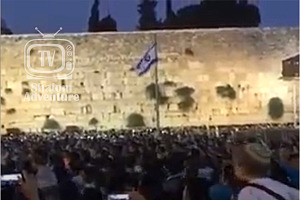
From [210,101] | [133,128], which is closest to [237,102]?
[210,101]

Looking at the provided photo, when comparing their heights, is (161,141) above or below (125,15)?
below

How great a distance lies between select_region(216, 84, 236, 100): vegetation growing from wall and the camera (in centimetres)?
483

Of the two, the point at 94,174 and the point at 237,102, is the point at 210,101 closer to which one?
the point at 237,102

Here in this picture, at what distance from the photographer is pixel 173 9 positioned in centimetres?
488

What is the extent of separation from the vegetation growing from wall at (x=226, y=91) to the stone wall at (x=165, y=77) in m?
0.02

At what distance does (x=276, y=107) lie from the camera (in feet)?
15.9

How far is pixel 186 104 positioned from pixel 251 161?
0.33 metres

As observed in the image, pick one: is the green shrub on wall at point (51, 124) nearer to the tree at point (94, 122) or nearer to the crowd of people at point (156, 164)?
the crowd of people at point (156, 164)

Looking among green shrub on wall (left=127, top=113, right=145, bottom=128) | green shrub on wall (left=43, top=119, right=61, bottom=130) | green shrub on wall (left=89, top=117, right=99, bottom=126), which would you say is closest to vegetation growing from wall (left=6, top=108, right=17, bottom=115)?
green shrub on wall (left=43, top=119, right=61, bottom=130)

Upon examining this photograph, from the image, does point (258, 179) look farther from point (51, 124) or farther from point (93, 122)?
point (51, 124)

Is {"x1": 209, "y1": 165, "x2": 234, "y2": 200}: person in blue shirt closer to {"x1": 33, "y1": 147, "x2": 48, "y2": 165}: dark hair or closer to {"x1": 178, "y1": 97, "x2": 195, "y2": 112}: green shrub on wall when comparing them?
{"x1": 178, "y1": 97, "x2": 195, "y2": 112}: green shrub on wall

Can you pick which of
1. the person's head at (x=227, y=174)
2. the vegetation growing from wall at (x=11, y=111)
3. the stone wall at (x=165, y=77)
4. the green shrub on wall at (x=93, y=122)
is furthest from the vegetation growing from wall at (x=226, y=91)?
the vegetation growing from wall at (x=11, y=111)

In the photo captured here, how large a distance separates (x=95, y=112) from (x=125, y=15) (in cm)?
39

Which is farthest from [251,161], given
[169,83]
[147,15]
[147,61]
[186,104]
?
[147,15]
